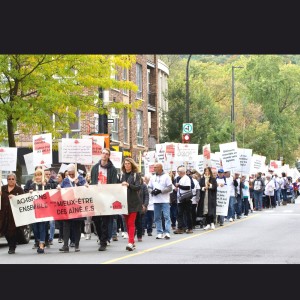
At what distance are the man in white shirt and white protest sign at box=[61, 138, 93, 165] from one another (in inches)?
71.8

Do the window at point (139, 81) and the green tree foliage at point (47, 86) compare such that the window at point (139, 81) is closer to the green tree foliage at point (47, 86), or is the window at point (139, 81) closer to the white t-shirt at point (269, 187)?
the white t-shirt at point (269, 187)

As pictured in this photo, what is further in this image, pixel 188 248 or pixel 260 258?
pixel 188 248

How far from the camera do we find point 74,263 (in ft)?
55.1

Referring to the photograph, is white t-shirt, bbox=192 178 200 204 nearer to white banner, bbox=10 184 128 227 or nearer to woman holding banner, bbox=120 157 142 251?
woman holding banner, bbox=120 157 142 251

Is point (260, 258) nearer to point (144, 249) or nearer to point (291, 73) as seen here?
point (144, 249)

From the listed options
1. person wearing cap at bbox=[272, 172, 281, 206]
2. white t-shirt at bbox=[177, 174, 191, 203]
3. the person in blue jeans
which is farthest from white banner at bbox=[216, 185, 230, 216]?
person wearing cap at bbox=[272, 172, 281, 206]

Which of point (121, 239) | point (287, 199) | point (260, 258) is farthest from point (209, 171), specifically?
point (287, 199)

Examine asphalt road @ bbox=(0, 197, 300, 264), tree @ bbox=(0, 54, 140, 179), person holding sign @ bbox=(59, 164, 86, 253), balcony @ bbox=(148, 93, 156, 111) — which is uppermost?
balcony @ bbox=(148, 93, 156, 111)

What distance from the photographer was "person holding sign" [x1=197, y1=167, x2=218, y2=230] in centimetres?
2808

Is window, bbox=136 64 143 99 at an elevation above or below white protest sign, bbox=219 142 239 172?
above

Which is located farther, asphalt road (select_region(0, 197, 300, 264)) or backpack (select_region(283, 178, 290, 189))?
backpack (select_region(283, 178, 290, 189))

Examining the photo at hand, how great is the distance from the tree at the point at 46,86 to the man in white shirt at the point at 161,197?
18.8 ft

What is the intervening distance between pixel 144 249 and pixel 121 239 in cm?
388

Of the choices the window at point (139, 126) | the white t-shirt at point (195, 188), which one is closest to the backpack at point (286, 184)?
the window at point (139, 126)
